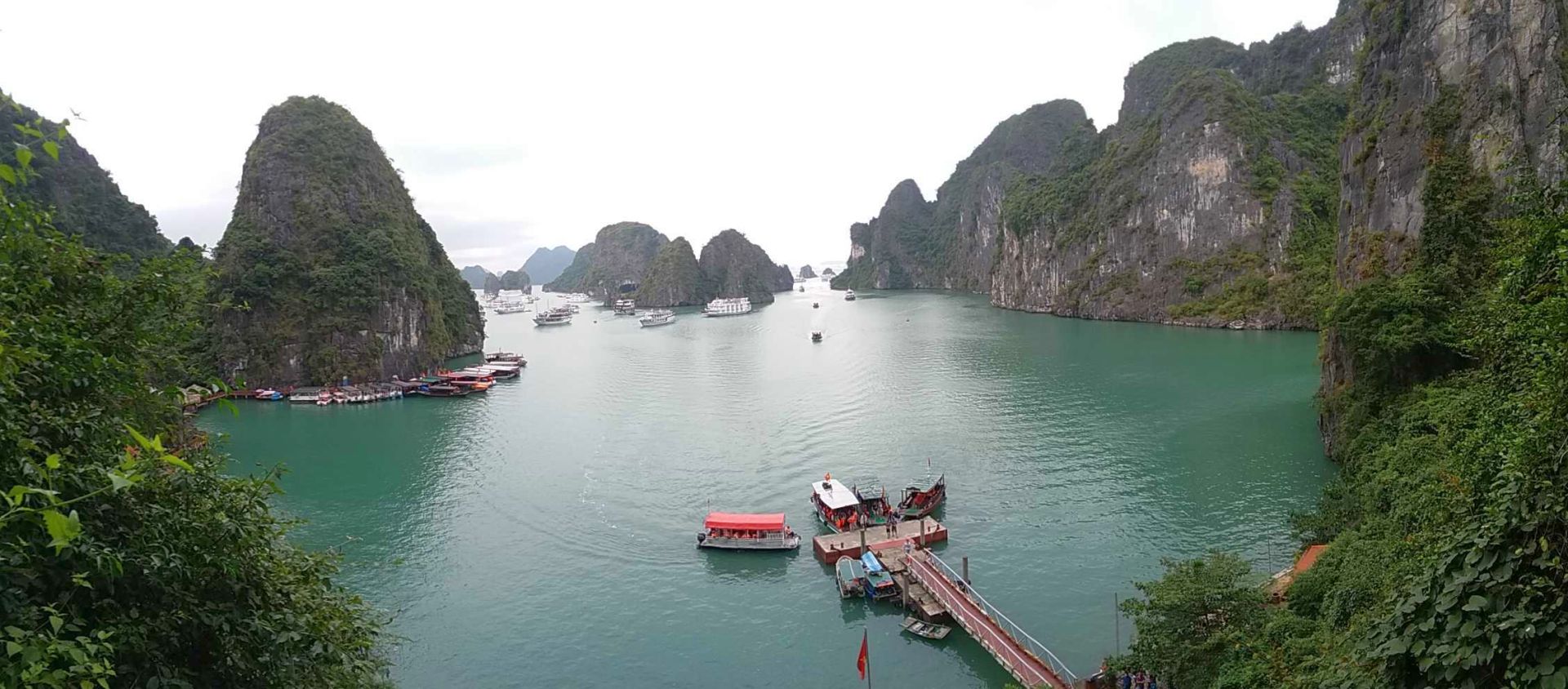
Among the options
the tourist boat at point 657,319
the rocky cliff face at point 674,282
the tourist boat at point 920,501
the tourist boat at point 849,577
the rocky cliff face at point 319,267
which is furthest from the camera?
the rocky cliff face at point 674,282

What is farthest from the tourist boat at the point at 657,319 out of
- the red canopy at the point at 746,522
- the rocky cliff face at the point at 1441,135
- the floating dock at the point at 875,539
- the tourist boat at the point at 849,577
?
the tourist boat at the point at 849,577

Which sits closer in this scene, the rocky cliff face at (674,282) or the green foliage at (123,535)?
the green foliage at (123,535)

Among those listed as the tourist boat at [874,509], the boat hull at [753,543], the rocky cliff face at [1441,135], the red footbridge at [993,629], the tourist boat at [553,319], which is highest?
the rocky cliff face at [1441,135]

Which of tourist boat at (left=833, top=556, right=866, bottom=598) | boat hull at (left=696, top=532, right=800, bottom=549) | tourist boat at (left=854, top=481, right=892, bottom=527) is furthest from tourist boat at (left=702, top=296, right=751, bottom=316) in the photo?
tourist boat at (left=833, top=556, right=866, bottom=598)

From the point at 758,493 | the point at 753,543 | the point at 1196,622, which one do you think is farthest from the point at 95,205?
the point at 1196,622

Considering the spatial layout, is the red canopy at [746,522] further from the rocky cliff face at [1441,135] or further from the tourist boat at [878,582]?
the rocky cliff face at [1441,135]

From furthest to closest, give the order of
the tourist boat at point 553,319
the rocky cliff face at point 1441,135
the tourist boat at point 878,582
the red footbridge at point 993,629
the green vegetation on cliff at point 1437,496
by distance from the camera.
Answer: the tourist boat at point 553,319 < the rocky cliff face at point 1441,135 < the tourist boat at point 878,582 < the red footbridge at point 993,629 < the green vegetation on cliff at point 1437,496

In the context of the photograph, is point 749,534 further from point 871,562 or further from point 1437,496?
point 1437,496
